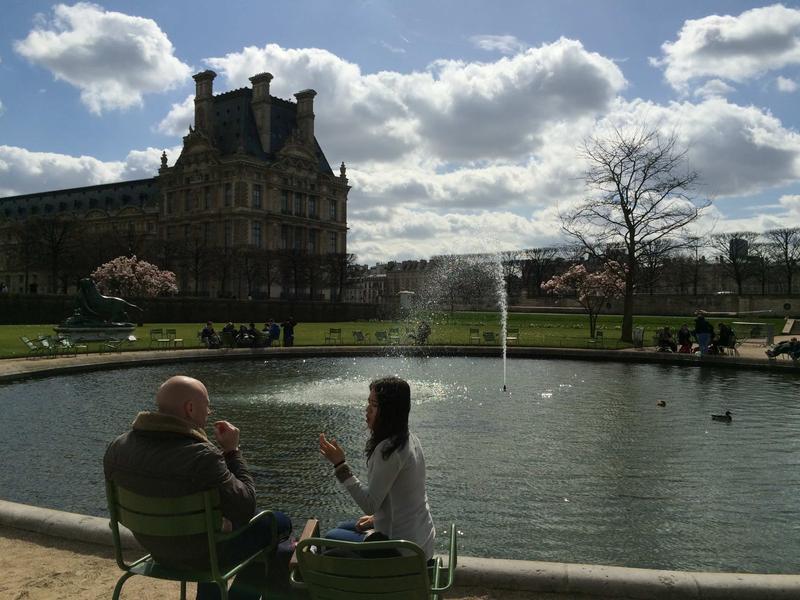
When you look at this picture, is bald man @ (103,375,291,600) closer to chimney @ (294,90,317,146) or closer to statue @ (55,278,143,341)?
statue @ (55,278,143,341)

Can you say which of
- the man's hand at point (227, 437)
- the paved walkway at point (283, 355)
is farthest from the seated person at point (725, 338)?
the man's hand at point (227, 437)

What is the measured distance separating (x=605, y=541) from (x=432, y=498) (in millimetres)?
2123

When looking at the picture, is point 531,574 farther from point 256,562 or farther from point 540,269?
point 540,269

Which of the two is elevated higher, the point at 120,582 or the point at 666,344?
the point at 666,344

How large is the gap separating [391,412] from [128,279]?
223 ft

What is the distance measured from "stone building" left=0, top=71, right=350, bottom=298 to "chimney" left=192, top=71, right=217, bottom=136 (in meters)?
0.14

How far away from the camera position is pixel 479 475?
9.18 meters

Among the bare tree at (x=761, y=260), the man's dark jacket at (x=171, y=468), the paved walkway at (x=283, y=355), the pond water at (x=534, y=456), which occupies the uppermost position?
the bare tree at (x=761, y=260)

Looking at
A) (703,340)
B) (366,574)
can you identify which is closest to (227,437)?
(366,574)

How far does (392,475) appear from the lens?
12.9ft

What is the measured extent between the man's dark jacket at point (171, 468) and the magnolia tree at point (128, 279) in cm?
6551

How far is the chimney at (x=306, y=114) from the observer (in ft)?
346

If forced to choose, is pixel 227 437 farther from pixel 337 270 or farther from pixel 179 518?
pixel 337 270

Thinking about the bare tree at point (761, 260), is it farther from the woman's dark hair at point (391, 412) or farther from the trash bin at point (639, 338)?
the woman's dark hair at point (391, 412)
